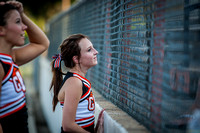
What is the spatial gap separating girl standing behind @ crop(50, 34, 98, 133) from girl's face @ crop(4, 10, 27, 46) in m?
0.48

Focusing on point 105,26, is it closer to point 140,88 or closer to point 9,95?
point 140,88

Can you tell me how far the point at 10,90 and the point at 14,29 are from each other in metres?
0.48

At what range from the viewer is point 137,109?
7.34 feet

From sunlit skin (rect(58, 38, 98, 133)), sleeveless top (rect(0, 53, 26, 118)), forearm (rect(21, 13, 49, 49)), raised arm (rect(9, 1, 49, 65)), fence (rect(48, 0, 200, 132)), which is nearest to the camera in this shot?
fence (rect(48, 0, 200, 132))

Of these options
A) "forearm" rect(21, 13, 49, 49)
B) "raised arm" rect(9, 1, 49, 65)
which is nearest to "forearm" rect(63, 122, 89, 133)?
"raised arm" rect(9, 1, 49, 65)

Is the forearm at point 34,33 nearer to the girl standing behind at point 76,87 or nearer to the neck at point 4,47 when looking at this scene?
the girl standing behind at point 76,87

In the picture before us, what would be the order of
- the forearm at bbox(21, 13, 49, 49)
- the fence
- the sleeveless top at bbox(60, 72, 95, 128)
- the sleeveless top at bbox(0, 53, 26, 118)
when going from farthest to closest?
the forearm at bbox(21, 13, 49, 49) < the sleeveless top at bbox(60, 72, 95, 128) < the sleeveless top at bbox(0, 53, 26, 118) < the fence

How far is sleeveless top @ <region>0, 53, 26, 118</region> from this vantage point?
2.04m

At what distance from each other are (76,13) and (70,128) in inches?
157

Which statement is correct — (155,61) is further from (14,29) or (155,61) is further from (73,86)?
(14,29)

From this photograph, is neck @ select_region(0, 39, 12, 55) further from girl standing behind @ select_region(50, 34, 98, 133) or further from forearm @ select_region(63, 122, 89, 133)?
forearm @ select_region(63, 122, 89, 133)

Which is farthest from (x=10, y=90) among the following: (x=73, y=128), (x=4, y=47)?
(x=73, y=128)

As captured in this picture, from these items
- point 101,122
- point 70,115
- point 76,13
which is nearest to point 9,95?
point 70,115

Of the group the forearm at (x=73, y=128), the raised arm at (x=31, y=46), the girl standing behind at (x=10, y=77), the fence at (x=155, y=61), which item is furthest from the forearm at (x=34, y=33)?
the forearm at (x=73, y=128)
